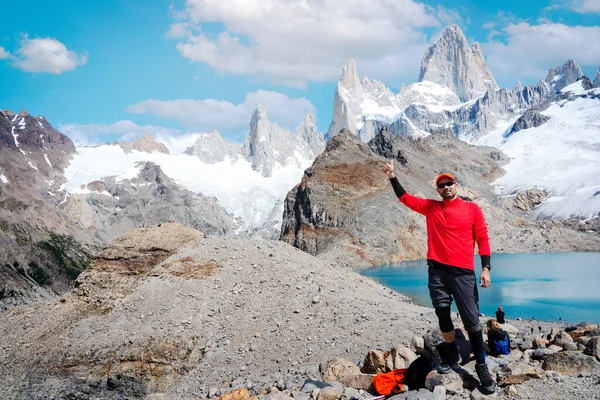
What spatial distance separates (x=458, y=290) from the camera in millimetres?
8344

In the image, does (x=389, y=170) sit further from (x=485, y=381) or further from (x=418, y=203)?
(x=485, y=381)

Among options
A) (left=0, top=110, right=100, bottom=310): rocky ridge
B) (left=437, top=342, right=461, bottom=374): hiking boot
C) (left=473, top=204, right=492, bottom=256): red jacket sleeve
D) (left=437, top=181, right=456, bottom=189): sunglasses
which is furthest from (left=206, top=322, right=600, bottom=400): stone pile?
(left=0, top=110, right=100, bottom=310): rocky ridge

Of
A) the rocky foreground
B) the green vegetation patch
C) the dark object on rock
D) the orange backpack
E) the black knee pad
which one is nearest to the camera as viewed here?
the black knee pad

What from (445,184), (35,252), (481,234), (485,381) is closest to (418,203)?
(445,184)

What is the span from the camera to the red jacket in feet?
27.5

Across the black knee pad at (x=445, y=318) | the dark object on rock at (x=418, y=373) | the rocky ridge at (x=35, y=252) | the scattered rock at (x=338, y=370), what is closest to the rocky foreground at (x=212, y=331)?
the scattered rock at (x=338, y=370)

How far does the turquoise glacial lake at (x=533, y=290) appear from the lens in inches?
1199

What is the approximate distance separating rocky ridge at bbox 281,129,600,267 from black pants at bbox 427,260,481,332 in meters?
66.7

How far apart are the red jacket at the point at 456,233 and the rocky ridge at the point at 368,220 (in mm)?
66807

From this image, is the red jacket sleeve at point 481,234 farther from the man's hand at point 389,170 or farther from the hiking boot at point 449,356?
the hiking boot at point 449,356

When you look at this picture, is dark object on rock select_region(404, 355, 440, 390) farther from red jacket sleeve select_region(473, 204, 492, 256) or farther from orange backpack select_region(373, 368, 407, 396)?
red jacket sleeve select_region(473, 204, 492, 256)

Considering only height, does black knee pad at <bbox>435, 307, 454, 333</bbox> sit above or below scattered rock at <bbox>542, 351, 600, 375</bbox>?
above

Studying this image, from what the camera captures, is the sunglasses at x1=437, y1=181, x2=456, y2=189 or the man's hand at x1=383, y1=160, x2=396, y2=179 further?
the man's hand at x1=383, y1=160, x2=396, y2=179

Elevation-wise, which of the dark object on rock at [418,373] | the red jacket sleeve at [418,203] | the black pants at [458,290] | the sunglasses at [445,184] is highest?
the sunglasses at [445,184]
